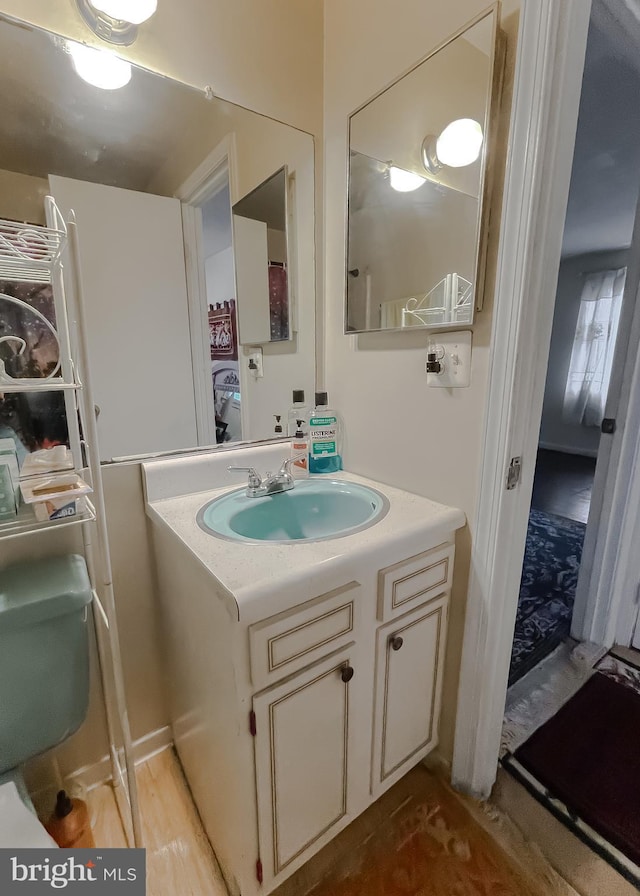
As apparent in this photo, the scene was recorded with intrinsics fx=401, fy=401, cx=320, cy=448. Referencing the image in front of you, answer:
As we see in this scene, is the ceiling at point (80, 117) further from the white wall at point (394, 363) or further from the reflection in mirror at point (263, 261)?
the white wall at point (394, 363)

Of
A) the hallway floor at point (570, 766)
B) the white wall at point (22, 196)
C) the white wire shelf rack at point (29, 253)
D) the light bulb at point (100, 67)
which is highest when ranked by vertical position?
the light bulb at point (100, 67)

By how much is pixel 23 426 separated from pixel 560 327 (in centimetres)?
547

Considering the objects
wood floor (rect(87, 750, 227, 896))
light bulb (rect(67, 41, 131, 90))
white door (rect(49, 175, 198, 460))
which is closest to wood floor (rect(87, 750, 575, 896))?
wood floor (rect(87, 750, 227, 896))

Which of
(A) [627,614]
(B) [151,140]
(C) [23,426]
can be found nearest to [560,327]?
(A) [627,614]

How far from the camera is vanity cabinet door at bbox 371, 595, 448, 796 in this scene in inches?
36.4

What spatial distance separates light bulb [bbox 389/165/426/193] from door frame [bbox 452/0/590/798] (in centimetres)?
24

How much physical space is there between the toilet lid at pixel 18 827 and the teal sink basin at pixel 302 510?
2.00 feet

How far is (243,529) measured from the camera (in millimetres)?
1034

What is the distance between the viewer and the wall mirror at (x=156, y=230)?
0.87 meters

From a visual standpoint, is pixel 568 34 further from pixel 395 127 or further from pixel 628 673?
pixel 628 673

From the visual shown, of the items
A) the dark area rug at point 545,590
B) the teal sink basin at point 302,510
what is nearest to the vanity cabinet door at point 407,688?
the teal sink basin at point 302,510

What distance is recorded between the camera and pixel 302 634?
2.43ft

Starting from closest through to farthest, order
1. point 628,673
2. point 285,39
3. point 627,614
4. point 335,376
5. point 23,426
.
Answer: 1. point 23,426
2. point 285,39
3. point 335,376
4. point 628,673
5. point 627,614

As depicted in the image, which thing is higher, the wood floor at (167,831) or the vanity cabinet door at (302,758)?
the vanity cabinet door at (302,758)
